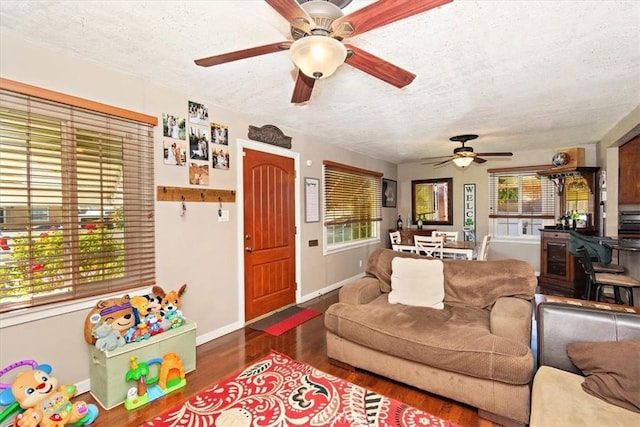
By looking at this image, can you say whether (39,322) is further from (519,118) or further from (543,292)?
(543,292)

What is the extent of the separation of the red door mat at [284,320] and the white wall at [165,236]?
275 mm

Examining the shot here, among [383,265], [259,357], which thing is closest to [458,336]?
[383,265]

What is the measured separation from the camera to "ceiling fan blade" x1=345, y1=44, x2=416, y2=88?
1.55 m

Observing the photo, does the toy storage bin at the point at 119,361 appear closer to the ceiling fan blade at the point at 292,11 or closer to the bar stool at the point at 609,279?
the ceiling fan blade at the point at 292,11

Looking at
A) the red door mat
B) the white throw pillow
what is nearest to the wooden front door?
the red door mat

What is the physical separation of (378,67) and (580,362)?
1911 millimetres

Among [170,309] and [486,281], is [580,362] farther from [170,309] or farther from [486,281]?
[170,309]

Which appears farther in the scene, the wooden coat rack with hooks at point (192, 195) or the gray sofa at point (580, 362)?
the wooden coat rack with hooks at point (192, 195)

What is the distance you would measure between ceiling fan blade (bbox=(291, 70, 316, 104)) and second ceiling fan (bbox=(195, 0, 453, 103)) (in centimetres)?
32

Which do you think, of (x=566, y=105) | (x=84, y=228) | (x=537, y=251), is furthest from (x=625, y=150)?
(x=84, y=228)

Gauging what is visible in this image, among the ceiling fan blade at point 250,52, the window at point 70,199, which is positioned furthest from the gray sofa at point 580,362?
the window at point 70,199

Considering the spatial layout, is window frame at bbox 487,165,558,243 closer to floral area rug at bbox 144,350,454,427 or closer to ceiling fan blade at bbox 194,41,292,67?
floral area rug at bbox 144,350,454,427

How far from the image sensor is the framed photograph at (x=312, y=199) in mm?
4270

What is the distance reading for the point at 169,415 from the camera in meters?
1.89
